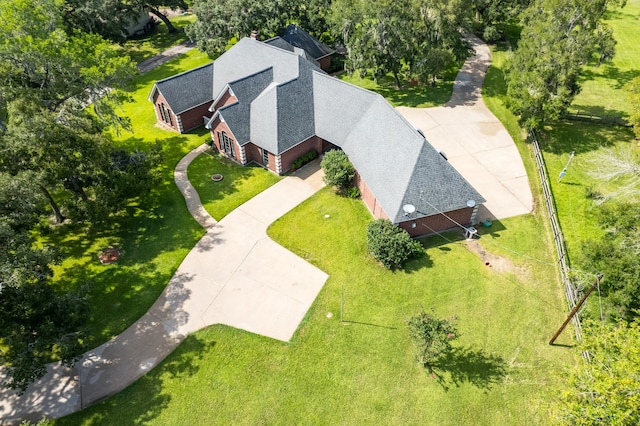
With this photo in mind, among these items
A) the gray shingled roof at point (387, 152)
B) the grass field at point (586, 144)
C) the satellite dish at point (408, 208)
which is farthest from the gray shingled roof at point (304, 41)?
the satellite dish at point (408, 208)

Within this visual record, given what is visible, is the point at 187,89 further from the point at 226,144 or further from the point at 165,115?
the point at 226,144

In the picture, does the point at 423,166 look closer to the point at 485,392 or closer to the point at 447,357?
the point at 447,357

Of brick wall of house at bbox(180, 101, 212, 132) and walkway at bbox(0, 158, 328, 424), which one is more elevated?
brick wall of house at bbox(180, 101, 212, 132)

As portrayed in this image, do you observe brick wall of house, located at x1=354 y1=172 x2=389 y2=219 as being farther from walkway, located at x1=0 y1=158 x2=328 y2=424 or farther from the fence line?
the fence line

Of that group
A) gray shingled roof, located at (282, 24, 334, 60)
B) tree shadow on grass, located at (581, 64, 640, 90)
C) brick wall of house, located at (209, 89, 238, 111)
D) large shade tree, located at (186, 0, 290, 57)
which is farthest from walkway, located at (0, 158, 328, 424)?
tree shadow on grass, located at (581, 64, 640, 90)

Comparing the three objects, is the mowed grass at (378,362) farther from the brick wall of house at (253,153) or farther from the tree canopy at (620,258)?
the brick wall of house at (253,153)

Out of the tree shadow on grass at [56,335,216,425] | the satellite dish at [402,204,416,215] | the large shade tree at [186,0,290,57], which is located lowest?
the tree shadow on grass at [56,335,216,425]

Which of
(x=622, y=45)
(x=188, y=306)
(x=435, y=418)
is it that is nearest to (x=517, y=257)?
(x=435, y=418)
